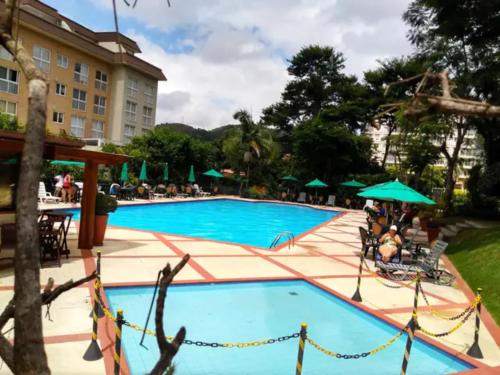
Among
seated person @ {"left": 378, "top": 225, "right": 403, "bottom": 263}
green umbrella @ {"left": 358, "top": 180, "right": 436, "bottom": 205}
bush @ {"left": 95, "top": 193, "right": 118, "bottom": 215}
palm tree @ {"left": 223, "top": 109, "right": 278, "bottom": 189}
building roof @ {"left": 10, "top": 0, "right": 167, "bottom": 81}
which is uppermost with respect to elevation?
building roof @ {"left": 10, "top": 0, "right": 167, "bottom": 81}

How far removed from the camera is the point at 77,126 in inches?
1533

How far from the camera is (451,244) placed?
45.6 ft

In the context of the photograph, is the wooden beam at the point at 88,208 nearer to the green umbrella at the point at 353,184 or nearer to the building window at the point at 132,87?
the green umbrella at the point at 353,184

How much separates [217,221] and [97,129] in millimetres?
26789

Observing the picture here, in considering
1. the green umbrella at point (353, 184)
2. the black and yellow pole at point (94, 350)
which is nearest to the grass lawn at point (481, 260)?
the black and yellow pole at point (94, 350)

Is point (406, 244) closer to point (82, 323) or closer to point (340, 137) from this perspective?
point (82, 323)

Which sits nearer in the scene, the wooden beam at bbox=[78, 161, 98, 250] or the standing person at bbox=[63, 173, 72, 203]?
the wooden beam at bbox=[78, 161, 98, 250]

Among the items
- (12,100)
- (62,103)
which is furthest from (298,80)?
(12,100)

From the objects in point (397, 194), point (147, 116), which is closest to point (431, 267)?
point (397, 194)

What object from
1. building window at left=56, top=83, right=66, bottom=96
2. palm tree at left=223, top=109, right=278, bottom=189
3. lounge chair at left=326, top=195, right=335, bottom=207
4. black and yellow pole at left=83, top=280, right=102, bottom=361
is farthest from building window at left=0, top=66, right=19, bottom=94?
black and yellow pole at left=83, top=280, right=102, bottom=361

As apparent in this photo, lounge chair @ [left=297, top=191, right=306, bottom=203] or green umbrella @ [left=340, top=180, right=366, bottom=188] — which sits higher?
green umbrella @ [left=340, top=180, right=366, bottom=188]

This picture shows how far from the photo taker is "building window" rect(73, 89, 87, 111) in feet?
125

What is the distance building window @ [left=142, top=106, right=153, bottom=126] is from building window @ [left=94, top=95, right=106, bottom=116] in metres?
5.44

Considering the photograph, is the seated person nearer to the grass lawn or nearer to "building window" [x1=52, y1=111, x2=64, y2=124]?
the grass lawn
